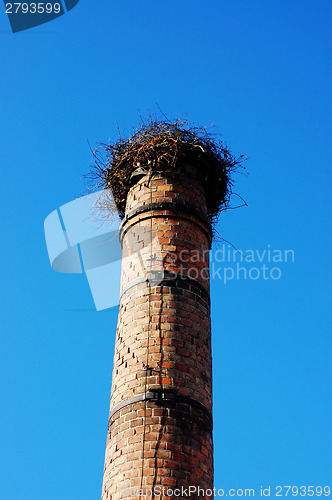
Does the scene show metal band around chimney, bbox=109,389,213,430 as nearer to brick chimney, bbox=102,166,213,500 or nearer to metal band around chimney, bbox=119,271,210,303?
brick chimney, bbox=102,166,213,500

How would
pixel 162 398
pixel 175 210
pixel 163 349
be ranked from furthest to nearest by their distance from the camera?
pixel 175 210 < pixel 163 349 < pixel 162 398

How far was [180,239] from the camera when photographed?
20.2 feet

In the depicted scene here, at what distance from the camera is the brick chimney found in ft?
16.1

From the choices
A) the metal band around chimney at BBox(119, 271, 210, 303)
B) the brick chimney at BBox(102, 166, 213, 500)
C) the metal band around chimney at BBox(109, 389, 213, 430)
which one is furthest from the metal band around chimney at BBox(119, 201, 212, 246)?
the metal band around chimney at BBox(109, 389, 213, 430)

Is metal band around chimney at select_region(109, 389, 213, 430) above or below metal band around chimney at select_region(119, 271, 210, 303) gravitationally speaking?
below

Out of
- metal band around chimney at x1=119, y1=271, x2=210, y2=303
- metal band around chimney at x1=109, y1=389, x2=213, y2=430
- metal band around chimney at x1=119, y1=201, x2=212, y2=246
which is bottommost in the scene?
metal band around chimney at x1=109, y1=389, x2=213, y2=430

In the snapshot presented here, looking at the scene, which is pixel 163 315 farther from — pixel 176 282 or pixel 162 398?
pixel 162 398

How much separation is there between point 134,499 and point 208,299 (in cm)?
220

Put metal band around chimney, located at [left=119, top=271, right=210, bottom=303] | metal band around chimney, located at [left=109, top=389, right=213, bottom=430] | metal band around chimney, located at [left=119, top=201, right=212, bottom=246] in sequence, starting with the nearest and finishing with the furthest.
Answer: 1. metal band around chimney, located at [left=109, top=389, right=213, bottom=430]
2. metal band around chimney, located at [left=119, top=271, right=210, bottom=303]
3. metal band around chimney, located at [left=119, top=201, right=212, bottom=246]

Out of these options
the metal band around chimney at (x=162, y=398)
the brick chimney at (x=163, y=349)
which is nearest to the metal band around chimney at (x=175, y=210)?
the brick chimney at (x=163, y=349)

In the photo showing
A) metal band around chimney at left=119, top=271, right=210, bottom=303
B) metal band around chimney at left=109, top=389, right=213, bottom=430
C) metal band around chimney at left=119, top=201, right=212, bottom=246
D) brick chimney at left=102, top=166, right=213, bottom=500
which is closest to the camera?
brick chimney at left=102, top=166, right=213, bottom=500

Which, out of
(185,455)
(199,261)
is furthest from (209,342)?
(185,455)

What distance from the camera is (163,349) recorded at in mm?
5395

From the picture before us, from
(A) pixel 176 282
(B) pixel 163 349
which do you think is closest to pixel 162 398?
(B) pixel 163 349
